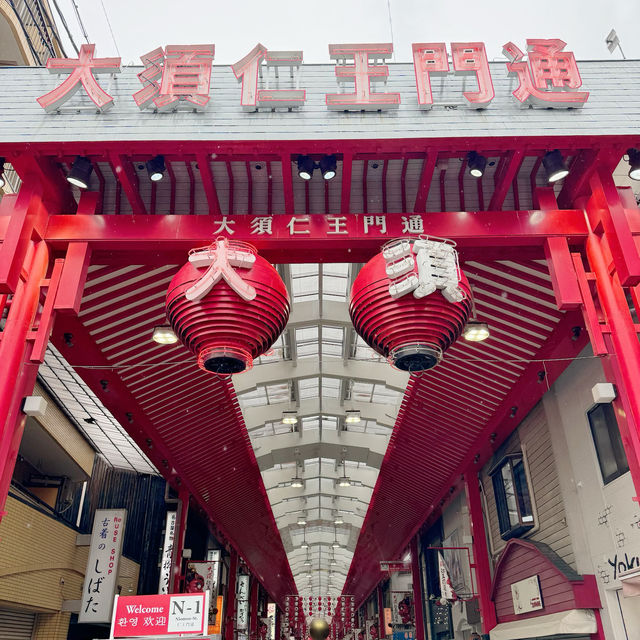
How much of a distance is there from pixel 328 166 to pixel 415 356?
227 cm

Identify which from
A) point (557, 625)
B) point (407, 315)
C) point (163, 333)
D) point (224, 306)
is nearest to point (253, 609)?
point (557, 625)

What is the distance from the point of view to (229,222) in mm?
6117

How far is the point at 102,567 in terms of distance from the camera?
1313cm

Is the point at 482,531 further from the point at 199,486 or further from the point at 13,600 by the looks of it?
the point at 13,600

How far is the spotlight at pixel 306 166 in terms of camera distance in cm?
586

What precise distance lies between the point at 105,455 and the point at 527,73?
45.0 feet

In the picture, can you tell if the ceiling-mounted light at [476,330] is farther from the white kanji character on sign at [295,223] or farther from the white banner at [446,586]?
the white banner at [446,586]

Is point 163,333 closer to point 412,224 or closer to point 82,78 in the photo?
point 82,78

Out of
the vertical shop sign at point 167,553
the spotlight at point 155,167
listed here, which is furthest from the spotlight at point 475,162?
the vertical shop sign at point 167,553

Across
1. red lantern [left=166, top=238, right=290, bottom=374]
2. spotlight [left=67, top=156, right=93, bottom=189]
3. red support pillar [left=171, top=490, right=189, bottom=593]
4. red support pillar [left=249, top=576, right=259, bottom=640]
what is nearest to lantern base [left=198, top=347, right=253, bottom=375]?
red lantern [left=166, top=238, right=290, bottom=374]

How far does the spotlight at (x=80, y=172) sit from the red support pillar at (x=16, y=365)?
2.60ft

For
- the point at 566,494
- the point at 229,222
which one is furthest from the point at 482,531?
the point at 229,222

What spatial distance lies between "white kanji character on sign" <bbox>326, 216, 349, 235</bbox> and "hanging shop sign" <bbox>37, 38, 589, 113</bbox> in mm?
1085

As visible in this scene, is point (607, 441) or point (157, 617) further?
point (607, 441)
